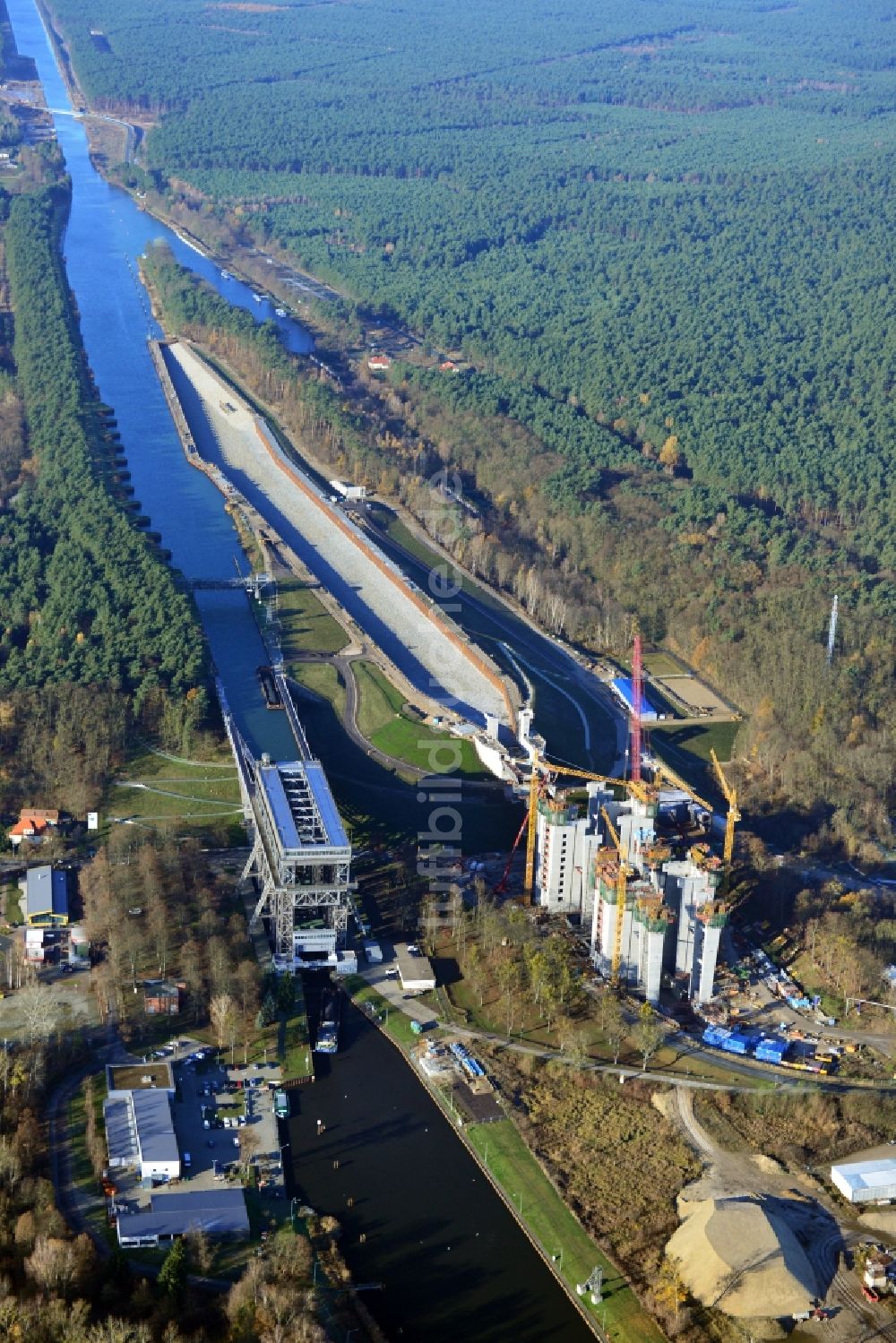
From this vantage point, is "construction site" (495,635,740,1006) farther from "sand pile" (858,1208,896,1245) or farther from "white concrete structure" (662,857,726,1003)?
"sand pile" (858,1208,896,1245)

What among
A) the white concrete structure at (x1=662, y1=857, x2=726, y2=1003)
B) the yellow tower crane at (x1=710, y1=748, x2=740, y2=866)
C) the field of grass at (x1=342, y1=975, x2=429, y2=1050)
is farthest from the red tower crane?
the field of grass at (x1=342, y1=975, x2=429, y2=1050)

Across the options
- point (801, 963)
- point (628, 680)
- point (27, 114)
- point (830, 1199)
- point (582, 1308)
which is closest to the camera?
point (582, 1308)

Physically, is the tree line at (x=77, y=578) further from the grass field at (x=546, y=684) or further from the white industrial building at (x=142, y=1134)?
the white industrial building at (x=142, y=1134)

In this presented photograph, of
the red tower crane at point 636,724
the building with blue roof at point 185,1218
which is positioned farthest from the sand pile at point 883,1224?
the red tower crane at point 636,724

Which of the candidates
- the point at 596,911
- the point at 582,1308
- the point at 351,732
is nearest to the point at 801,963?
the point at 596,911

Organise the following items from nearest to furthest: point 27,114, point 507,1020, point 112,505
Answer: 1. point 507,1020
2. point 112,505
3. point 27,114

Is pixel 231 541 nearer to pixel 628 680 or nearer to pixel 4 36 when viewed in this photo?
pixel 628 680
